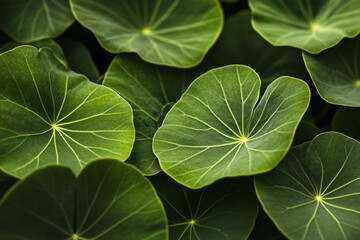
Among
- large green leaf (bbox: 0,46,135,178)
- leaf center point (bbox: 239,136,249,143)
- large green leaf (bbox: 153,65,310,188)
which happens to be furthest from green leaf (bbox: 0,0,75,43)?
leaf center point (bbox: 239,136,249,143)

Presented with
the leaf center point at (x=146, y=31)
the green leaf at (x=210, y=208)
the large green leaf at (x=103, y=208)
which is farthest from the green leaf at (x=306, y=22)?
the large green leaf at (x=103, y=208)

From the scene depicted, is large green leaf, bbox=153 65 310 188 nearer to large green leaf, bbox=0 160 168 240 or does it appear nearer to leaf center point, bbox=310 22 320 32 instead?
large green leaf, bbox=0 160 168 240

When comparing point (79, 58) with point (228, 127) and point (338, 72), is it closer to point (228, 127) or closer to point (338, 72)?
point (228, 127)

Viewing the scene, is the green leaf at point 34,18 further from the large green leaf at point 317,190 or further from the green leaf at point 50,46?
the large green leaf at point 317,190

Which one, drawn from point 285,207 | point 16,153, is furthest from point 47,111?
point 285,207

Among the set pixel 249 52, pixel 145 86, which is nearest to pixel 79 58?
pixel 145 86

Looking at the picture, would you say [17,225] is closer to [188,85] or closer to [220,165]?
[220,165]
